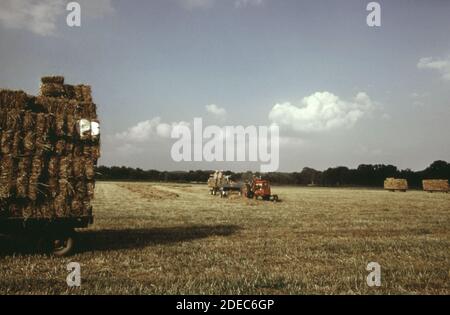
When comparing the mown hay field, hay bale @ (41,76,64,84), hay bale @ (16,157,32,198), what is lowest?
the mown hay field

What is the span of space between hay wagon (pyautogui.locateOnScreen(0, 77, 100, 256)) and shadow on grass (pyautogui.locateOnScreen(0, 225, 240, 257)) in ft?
2.46

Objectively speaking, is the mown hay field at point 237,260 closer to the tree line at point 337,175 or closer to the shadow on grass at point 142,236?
the shadow on grass at point 142,236

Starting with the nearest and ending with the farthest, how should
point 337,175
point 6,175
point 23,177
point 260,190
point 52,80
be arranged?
point 6,175 < point 23,177 < point 52,80 < point 260,190 < point 337,175

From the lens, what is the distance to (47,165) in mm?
9578

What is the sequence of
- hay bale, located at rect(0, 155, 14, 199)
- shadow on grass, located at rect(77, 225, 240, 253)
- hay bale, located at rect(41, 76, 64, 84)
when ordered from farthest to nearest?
shadow on grass, located at rect(77, 225, 240, 253) → hay bale, located at rect(41, 76, 64, 84) → hay bale, located at rect(0, 155, 14, 199)

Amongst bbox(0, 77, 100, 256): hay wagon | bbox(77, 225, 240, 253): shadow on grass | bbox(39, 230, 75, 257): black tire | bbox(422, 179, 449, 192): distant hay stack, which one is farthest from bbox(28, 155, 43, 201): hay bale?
bbox(422, 179, 449, 192): distant hay stack

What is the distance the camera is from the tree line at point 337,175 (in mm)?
123375

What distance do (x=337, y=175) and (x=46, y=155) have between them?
145m

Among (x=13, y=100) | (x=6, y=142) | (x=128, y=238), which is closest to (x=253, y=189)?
(x=128, y=238)

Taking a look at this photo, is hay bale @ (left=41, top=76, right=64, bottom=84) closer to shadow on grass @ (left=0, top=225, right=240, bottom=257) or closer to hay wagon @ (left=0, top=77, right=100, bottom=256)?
hay wagon @ (left=0, top=77, right=100, bottom=256)

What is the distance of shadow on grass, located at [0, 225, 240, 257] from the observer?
10625mm

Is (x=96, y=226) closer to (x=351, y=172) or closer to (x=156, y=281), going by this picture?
(x=156, y=281)

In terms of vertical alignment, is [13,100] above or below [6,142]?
above

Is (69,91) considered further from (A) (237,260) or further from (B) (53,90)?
(A) (237,260)
